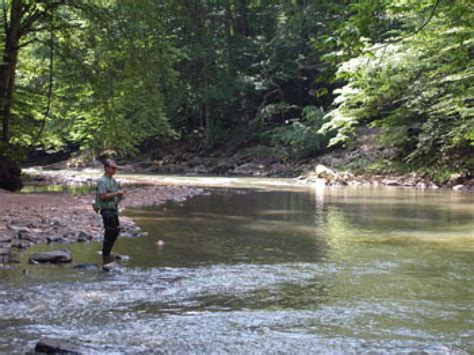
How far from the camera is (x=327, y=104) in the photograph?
144ft

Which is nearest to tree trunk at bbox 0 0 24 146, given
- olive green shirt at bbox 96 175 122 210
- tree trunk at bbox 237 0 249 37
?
olive green shirt at bbox 96 175 122 210

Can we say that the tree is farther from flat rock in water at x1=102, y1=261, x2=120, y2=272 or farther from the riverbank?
flat rock in water at x1=102, y1=261, x2=120, y2=272

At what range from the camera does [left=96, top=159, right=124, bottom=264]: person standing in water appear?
9414mm

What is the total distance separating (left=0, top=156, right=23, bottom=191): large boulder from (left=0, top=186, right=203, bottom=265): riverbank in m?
1.32

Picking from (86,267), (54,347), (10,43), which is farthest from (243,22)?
(54,347)

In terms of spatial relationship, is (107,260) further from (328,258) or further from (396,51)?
(396,51)

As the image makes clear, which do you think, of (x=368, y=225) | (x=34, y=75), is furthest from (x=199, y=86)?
(x=368, y=225)

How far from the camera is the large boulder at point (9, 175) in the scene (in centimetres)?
2020

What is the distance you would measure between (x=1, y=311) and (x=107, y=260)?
2848mm

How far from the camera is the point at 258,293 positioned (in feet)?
25.1

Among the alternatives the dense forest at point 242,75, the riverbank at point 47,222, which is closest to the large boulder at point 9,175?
the dense forest at point 242,75

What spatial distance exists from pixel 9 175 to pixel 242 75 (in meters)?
25.4

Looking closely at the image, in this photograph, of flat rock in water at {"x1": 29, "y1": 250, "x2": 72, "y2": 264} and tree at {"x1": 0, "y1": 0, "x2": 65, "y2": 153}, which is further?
tree at {"x1": 0, "y1": 0, "x2": 65, "y2": 153}

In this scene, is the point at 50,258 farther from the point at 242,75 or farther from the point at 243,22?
the point at 243,22
